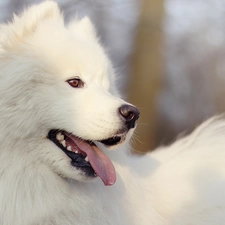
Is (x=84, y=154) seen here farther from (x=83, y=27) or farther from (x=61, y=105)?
(x=83, y=27)

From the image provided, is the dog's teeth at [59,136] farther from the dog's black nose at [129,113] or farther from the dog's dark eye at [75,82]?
the dog's black nose at [129,113]

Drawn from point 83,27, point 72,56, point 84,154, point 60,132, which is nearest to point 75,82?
point 72,56

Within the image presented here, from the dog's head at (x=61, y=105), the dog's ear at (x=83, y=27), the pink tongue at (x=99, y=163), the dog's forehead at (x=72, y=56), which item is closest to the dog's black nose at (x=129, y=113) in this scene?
the dog's head at (x=61, y=105)

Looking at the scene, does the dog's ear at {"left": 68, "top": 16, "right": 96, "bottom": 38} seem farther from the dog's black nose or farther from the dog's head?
the dog's black nose

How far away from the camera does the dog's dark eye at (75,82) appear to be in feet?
9.83

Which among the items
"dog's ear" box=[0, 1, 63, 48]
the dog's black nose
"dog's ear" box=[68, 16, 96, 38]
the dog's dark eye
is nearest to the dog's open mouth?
the dog's black nose

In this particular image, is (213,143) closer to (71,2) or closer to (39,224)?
(39,224)

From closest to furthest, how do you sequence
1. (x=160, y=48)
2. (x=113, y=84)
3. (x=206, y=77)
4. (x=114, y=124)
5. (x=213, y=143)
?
(x=114, y=124)
(x=113, y=84)
(x=213, y=143)
(x=160, y=48)
(x=206, y=77)

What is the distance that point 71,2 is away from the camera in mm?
7719

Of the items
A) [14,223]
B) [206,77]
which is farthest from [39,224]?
[206,77]

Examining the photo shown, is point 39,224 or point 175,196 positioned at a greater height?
point 39,224

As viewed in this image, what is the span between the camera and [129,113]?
2.85 m

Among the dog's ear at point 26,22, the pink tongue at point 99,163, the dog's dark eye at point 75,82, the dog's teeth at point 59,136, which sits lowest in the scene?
the pink tongue at point 99,163

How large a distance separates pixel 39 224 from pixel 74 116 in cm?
72
